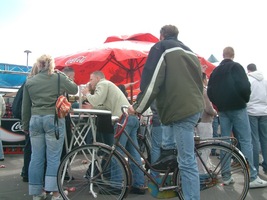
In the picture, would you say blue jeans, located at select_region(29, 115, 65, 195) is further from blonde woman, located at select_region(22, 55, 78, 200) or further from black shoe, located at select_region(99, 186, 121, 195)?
black shoe, located at select_region(99, 186, 121, 195)

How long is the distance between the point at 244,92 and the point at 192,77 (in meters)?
1.75

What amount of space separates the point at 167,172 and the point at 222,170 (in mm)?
637

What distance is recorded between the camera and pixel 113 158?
346 cm

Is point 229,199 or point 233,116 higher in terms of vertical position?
point 233,116

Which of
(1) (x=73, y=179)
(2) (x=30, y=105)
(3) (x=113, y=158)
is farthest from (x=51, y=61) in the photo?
(1) (x=73, y=179)

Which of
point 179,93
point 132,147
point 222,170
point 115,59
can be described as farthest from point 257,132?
point 115,59

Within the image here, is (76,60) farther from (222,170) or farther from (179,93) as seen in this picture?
(222,170)

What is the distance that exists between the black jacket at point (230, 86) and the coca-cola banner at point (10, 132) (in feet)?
20.9

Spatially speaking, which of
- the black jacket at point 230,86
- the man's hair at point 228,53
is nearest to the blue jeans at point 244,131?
the black jacket at point 230,86

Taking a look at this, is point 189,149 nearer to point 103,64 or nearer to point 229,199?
point 229,199

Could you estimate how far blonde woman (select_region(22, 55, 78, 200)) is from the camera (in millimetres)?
3814

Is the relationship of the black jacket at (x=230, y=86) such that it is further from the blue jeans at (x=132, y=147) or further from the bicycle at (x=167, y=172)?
the blue jeans at (x=132, y=147)

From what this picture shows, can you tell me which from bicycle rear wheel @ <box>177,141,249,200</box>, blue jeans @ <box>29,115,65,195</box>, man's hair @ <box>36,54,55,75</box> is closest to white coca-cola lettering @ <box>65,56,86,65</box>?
man's hair @ <box>36,54,55,75</box>

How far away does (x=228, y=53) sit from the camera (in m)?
4.71
